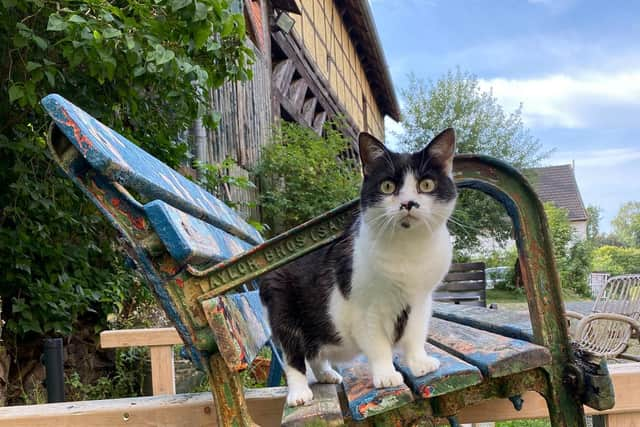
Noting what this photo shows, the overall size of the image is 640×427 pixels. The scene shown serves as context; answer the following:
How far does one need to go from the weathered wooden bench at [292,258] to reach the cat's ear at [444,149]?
0.12ft

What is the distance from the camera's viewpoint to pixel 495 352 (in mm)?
897

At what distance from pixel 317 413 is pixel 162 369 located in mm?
1267

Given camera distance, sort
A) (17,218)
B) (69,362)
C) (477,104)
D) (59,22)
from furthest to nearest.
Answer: (477,104) → (69,362) → (17,218) → (59,22)

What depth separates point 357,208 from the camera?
3.67 ft

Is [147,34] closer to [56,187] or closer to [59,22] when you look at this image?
[59,22]

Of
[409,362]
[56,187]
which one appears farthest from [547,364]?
[56,187]

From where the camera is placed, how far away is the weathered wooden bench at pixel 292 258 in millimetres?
755

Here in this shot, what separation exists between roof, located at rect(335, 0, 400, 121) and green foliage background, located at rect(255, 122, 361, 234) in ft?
16.8

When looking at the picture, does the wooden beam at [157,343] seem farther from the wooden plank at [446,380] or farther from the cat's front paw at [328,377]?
the wooden plank at [446,380]

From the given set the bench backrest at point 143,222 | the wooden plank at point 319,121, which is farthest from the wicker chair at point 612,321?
the wooden plank at point 319,121

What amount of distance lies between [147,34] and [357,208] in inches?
48.6

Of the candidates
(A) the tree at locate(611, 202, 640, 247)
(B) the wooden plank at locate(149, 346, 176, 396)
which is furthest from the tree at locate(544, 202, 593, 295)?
(A) the tree at locate(611, 202, 640, 247)

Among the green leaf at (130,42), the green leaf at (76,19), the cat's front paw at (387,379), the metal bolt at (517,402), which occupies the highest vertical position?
the green leaf at (76,19)

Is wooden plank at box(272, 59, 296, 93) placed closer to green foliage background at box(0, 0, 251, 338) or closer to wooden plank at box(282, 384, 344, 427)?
green foliage background at box(0, 0, 251, 338)
